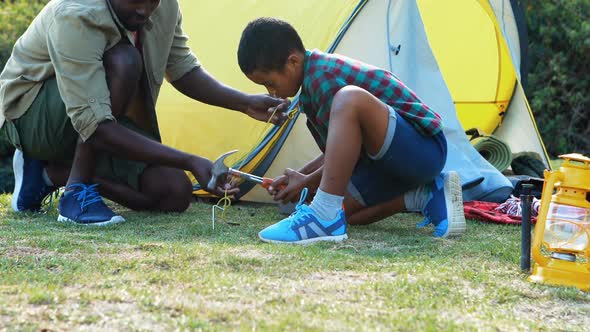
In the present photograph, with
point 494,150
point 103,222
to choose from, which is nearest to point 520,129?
point 494,150

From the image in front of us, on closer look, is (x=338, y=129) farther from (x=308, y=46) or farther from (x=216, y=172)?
(x=308, y=46)

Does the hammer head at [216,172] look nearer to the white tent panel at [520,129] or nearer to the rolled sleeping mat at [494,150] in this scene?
the rolled sleeping mat at [494,150]

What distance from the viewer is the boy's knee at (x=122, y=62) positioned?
2859 millimetres

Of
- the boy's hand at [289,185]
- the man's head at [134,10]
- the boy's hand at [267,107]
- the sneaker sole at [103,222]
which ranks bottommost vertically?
the sneaker sole at [103,222]

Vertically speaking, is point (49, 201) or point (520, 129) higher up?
point (520, 129)

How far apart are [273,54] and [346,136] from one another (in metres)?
0.38

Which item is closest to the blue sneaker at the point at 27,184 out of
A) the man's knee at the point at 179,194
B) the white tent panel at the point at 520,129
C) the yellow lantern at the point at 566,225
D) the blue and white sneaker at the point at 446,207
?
the man's knee at the point at 179,194

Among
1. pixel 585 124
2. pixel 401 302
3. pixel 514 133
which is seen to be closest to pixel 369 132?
pixel 401 302

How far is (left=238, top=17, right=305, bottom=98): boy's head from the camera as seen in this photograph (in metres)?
2.62

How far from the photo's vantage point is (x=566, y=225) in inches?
80.2

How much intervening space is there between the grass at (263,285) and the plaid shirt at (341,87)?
0.39m

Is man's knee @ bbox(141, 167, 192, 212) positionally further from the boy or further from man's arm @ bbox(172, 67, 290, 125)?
the boy

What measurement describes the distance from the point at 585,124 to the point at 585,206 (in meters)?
5.82

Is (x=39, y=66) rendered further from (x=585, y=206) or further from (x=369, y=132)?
(x=585, y=206)
